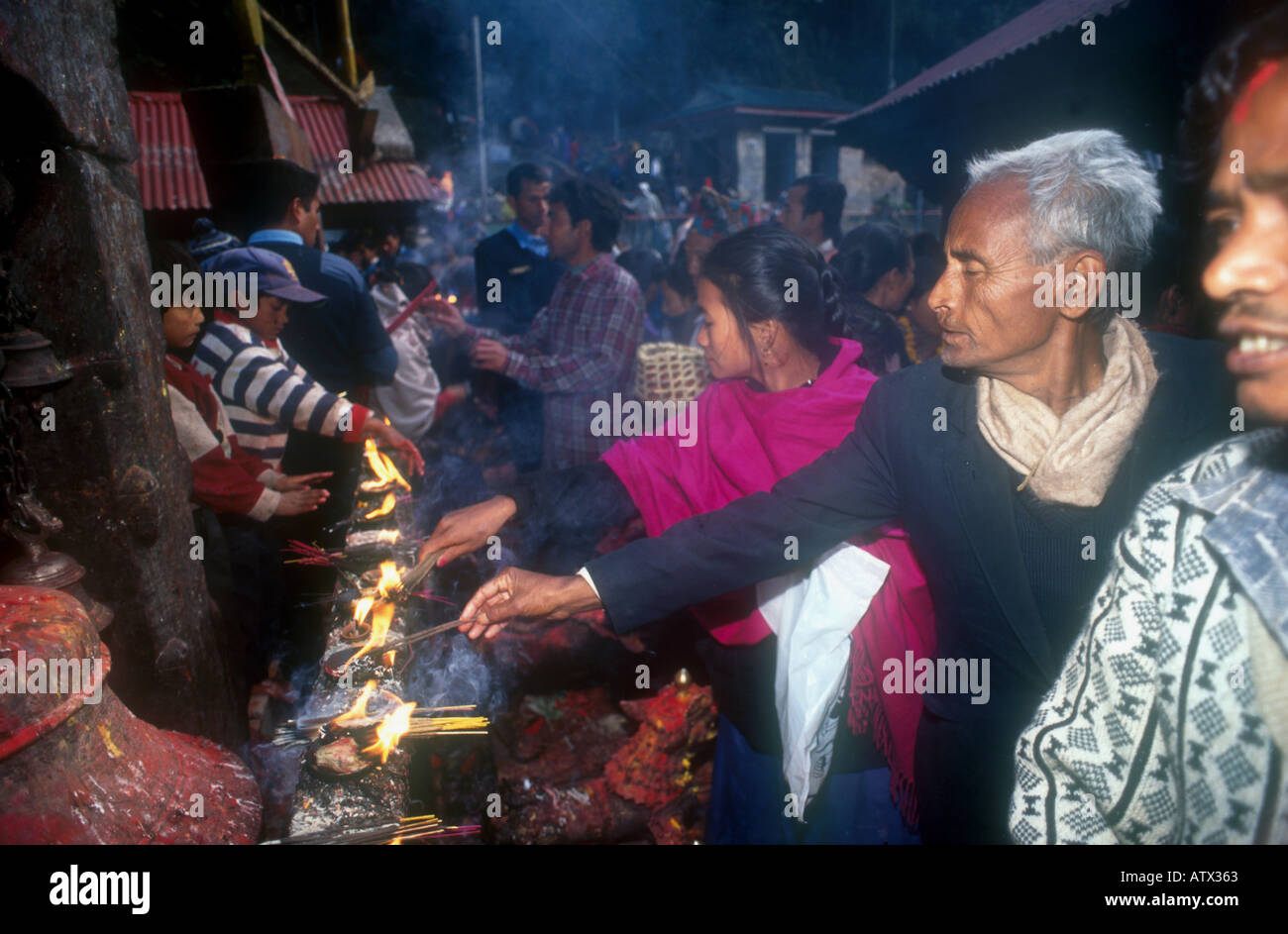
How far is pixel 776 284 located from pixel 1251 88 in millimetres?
1816

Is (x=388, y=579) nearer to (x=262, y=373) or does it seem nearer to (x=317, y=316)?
(x=262, y=373)

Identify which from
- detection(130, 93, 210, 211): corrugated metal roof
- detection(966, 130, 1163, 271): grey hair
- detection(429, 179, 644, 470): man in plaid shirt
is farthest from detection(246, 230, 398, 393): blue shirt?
detection(130, 93, 210, 211): corrugated metal roof

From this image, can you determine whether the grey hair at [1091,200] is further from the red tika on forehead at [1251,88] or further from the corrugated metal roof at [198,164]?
the corrugated metal roof at [198,164]

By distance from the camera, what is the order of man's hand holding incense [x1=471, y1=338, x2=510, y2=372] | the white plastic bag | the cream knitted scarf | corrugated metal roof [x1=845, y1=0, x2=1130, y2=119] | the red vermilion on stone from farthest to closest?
corrugated metal roof [x1=845, y1=0, x2=1130, y2=119]
man's hand holding incense [x1=471, y1=338, x2=510, y2=372]
the white plastic bag
the cream knitted scarf
the red vermilion on stone

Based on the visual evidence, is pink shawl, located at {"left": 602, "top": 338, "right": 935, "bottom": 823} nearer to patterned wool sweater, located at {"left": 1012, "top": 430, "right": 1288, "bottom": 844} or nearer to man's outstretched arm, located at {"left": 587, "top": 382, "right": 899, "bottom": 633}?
man's outstretched arm, located at {"left": 587, "top": 382, "right": 899, "bottom": 633}

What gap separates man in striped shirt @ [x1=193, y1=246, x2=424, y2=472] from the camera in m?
3.99

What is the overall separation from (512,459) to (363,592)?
4.20 metres

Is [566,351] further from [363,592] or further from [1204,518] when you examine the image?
[1204,518]

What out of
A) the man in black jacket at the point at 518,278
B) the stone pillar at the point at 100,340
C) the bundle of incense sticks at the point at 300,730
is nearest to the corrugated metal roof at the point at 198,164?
the man in black jacket at the point at 518,278

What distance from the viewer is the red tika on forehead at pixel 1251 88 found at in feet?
3.77

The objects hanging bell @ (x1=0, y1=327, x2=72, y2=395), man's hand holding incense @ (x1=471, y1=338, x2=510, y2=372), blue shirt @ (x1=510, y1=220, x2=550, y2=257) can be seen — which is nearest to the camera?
hanging bell @ (x1=0, y1=327, x2=72, y2=395)

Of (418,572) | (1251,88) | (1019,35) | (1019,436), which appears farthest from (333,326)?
(1019,35)

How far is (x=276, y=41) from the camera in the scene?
25.3 ft
